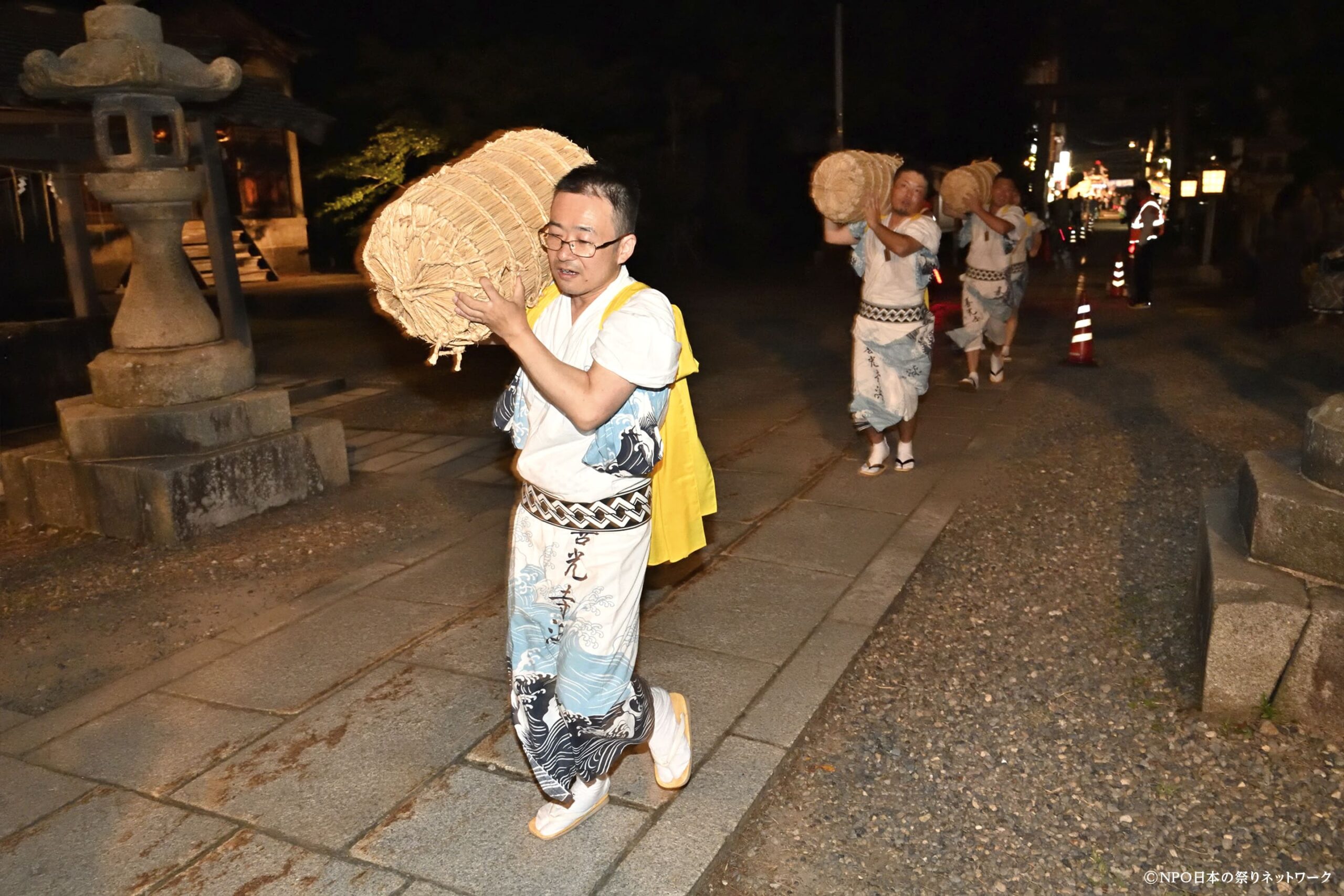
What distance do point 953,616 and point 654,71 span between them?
1844 centimetres

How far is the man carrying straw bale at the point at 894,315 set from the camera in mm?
5691

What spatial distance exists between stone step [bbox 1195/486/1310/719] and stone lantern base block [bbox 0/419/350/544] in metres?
4.93

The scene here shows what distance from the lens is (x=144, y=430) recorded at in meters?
5.62

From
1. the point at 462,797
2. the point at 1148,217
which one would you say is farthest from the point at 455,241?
the point at 1148,217

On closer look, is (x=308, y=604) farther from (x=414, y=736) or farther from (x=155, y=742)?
(x=414, y=736)

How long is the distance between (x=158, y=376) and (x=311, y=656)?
2.63m

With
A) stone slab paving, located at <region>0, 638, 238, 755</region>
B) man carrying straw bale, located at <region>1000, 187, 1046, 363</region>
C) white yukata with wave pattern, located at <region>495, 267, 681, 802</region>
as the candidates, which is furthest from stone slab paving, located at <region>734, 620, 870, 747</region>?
man carrying straw bale, located at <region>1000, 187, 1046, 363</region>

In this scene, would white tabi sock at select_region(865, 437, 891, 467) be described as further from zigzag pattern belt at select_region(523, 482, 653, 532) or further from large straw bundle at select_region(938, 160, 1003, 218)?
zigzag pattern belt at select_region(523, 482, 653, 532)

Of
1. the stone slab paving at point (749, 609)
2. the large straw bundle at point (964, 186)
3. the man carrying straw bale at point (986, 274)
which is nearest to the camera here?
the stone slab paving at point (749, 609)

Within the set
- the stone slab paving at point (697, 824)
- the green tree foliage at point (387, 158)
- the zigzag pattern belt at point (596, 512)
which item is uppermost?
the green tree foliage at point (387, 158)

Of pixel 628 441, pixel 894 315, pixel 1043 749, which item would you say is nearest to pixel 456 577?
pixel 628 441

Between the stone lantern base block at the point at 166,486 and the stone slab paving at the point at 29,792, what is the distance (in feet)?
7.61

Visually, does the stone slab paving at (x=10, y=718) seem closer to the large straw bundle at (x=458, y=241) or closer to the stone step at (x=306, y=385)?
the large straw bundle at (x=458, y=241)

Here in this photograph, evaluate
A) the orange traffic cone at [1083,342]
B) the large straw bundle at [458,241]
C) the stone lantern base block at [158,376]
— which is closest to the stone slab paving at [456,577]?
the stone lantern base block at [158,376]
